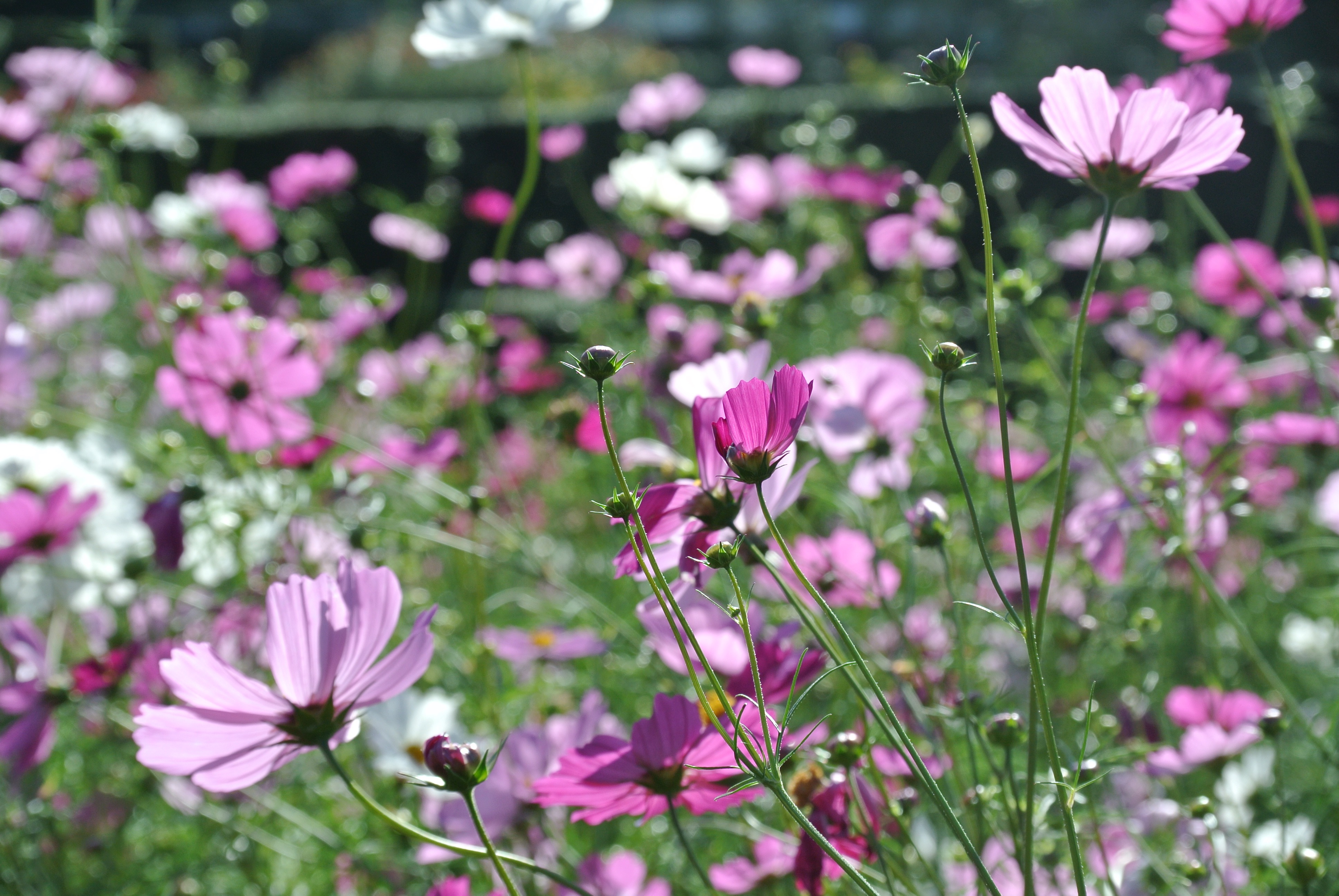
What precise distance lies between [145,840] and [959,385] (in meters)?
0.87

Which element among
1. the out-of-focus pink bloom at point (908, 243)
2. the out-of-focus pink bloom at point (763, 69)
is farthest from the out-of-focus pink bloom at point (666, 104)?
the out-of-focus pink bloom at point (908, 243)

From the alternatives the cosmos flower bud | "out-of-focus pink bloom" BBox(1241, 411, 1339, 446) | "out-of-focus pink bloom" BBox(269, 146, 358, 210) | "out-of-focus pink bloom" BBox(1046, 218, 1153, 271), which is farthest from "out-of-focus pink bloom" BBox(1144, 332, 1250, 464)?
"out-of-focus pink bloom" BBox(269, 146, 358, 210)

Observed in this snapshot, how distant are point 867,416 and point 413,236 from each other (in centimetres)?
89

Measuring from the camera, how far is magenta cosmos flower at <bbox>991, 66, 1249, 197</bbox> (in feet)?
1.40

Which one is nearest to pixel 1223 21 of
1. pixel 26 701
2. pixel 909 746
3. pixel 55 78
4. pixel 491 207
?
pixel 909 746

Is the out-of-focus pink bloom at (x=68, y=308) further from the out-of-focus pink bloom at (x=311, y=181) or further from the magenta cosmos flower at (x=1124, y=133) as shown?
the magenta cosmos flower at (x=1124, y=133)

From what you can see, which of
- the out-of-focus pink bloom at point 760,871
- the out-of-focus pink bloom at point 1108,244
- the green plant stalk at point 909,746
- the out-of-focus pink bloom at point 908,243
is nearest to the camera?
the green plant stalk at point 909,746

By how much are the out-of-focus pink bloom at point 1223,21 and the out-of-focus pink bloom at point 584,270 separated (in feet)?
3.26

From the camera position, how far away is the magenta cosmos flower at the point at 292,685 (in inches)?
16.1

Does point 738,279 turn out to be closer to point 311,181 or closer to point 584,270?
point 584,270

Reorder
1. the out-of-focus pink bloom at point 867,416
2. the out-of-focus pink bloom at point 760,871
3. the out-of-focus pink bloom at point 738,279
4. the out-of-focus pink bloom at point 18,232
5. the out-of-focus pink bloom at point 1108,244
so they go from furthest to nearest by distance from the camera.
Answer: the out-of-focus pink bloom at point 18,232 < the out-of-focus pink bloom at point 1108,244 < the out-of-focus pink bloom at point 738,279 < the out-of-focus pink bloom at point 867,416 < the out-of-focus pink bloom at point 760,871

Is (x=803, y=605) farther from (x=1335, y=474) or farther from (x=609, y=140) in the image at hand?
(x=609, y=140)

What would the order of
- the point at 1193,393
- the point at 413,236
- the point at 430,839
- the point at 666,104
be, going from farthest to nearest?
the point at 666,104 → the point at 413,236 → the point at 1193,393 → the point at 430,839

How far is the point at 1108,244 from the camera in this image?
1.18m
